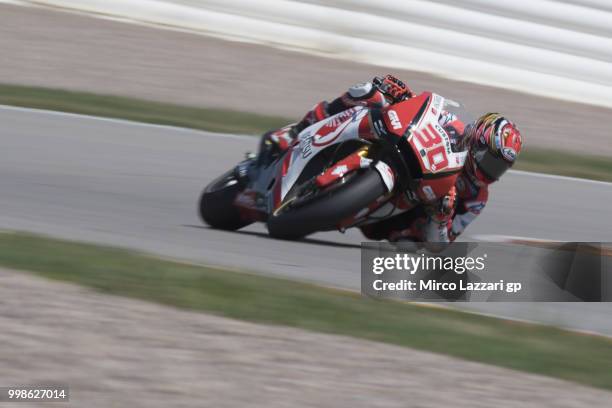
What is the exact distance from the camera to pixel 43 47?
12992 mm

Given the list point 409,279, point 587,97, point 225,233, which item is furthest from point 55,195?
point 587,97

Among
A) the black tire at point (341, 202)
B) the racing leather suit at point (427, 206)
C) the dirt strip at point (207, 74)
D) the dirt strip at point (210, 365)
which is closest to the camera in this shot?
the dirt strip at point (210, 365)

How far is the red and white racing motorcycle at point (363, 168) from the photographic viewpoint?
6.62m

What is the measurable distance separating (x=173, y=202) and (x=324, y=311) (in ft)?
9.74

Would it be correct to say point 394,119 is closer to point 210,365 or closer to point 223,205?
point 223,205

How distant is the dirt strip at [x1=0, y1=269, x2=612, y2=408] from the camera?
178 inches

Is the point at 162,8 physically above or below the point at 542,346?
above

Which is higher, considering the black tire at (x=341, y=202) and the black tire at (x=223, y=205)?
the black tire at (x=341, y=202)

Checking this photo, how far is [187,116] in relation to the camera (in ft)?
36.9

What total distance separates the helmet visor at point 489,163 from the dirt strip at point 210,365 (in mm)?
1647

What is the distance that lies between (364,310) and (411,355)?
69 cm

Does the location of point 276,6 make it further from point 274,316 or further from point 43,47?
point 274,316

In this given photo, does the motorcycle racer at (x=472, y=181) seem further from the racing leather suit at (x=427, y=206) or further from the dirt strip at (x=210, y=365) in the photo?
the dirt strip at (x=210, y=365)

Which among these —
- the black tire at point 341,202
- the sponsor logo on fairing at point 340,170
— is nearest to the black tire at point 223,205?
the black tire at point 341,202
